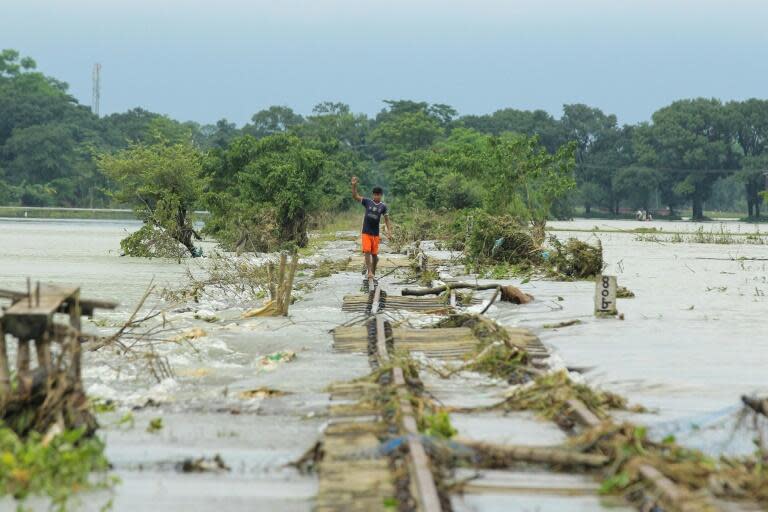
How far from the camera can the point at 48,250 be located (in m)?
46.8

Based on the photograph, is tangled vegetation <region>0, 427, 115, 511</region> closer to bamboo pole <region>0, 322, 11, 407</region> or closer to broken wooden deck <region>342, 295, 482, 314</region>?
bamboo pole <region>0, 322, 11, 407</region>

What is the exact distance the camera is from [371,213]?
21859 mm

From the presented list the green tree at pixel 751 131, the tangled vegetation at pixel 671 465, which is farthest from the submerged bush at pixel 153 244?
the green tree at pixel 751 131

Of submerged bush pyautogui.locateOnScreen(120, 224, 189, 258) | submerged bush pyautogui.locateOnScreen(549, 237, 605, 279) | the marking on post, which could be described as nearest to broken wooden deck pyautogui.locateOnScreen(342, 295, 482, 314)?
the marking on post

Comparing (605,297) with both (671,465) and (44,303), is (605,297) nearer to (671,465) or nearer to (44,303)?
(671,465)

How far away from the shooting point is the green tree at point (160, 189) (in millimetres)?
42719

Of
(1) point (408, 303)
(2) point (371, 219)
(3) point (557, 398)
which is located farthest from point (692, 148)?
(3) point (557, 398)

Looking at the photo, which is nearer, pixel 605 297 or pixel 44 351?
pixel 44 351

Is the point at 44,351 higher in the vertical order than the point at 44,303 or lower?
lower

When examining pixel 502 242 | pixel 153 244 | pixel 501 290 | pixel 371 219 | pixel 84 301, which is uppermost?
pixel 371 219

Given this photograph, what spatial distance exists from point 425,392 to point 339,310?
938 centimetres

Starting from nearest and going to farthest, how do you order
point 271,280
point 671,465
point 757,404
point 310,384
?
point 671,465
point 757,404
point 310,384
point 271,280

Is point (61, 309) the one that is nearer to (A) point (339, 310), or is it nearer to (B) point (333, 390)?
(B) point (333, 390)

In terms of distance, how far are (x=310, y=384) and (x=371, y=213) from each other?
10.5 metres
